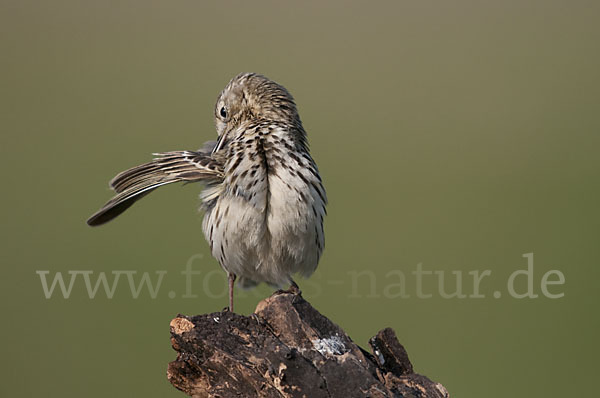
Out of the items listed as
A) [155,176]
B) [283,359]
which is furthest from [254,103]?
[283,359]

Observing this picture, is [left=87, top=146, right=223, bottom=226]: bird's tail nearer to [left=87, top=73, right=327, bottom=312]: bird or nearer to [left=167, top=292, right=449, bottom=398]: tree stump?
[left=87, top=73, right=327, bottom=312]: bird

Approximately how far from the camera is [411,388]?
420cm

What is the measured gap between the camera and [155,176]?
5410 mm

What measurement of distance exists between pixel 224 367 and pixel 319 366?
0.51 metres

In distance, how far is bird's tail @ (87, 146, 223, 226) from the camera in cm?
535

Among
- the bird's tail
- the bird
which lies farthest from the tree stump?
the bird's tail

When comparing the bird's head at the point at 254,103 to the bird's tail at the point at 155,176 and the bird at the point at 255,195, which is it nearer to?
the bird at the point at 255,195

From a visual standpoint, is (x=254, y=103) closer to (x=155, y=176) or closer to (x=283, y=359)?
(x=155, y=176)

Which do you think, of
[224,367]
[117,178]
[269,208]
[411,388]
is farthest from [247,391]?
[117,178]

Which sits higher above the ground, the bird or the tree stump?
the bird

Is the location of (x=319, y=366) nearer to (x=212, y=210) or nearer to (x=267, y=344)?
(x=267, y=344)

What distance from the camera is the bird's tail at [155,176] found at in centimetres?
535

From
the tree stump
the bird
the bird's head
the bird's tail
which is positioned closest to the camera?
the tree stump

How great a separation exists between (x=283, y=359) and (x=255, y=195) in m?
1.40
